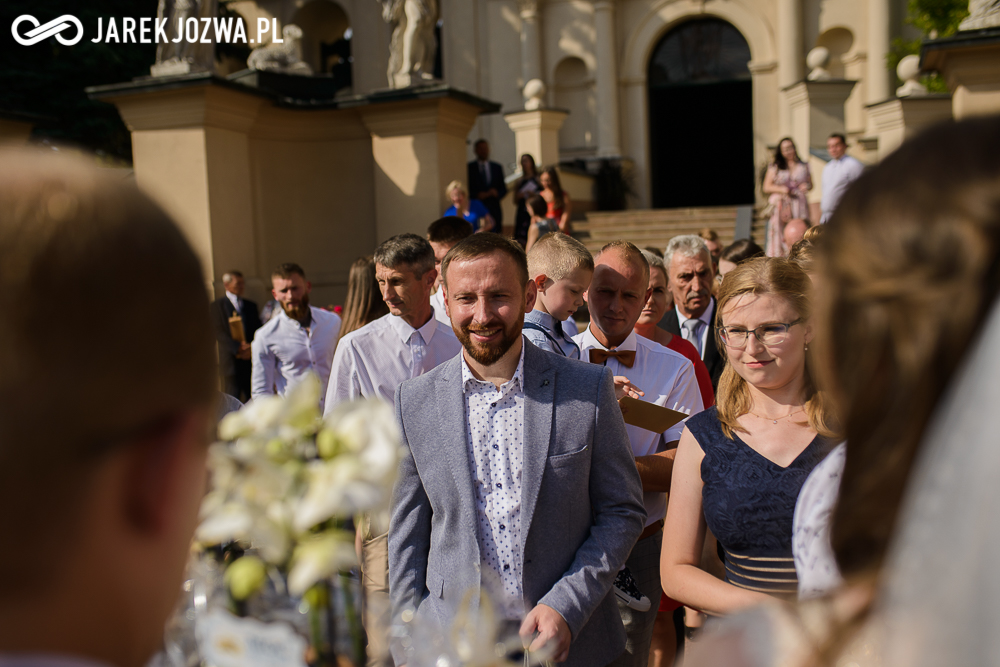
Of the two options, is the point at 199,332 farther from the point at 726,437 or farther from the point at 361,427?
the point at 726,437

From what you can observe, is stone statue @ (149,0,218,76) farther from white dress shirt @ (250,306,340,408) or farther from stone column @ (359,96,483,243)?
white dress shirt @ (250,306,340,408)

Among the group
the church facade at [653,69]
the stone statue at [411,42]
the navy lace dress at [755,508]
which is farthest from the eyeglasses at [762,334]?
the church facade at [653,69]

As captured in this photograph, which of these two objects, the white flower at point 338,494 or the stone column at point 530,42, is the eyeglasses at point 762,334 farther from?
the stone column at point 530,42

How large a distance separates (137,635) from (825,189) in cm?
1387

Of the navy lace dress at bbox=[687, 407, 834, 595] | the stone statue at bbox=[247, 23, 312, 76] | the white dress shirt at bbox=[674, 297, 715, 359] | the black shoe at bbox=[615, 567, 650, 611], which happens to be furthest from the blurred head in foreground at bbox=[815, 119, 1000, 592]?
the stone statue at bbox=[247, 23, 312, 76]

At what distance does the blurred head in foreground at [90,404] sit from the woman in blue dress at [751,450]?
83.8 inches

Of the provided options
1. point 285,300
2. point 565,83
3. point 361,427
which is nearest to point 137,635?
point 361,427

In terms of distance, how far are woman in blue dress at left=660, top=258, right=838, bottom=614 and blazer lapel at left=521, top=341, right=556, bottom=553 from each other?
0.49 meters

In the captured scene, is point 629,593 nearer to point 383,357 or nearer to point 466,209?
point 383,357

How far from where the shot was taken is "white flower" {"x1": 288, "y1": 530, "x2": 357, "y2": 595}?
1.11 meters

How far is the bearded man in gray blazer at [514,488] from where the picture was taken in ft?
10.3

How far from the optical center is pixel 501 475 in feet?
10.6

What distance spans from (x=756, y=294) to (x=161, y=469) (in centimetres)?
261

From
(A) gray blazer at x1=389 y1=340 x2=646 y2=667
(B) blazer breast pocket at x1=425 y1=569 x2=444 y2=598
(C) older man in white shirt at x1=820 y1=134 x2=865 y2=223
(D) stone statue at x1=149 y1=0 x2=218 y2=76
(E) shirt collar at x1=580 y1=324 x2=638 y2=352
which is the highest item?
(D) stone statue at x1=149 y1=0 x2=218 y2=76
